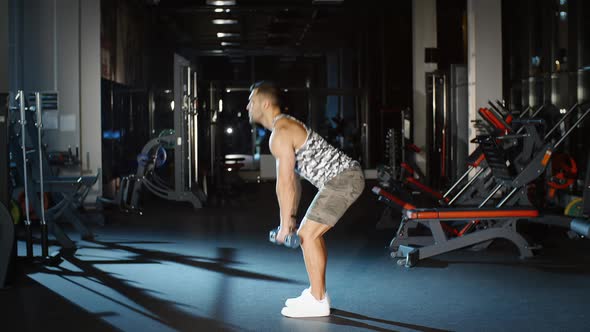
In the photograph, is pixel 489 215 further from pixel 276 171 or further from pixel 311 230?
pixel 311 230

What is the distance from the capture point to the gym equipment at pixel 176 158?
1085 centimetres

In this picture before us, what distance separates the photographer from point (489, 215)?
21.4 feet

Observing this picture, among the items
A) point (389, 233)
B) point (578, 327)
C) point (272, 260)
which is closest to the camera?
point (578, 327)

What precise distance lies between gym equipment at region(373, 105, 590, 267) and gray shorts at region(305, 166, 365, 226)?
1973 millimetres

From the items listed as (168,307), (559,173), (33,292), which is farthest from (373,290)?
(559,173)

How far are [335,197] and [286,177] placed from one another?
34 cm

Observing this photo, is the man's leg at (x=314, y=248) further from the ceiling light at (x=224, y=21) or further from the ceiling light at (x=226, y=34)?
the ceiling light at (x=226, y=34)

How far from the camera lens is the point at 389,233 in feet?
27.9

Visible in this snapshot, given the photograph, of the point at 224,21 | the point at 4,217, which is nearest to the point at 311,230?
the point at 4,217

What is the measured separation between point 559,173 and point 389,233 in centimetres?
260

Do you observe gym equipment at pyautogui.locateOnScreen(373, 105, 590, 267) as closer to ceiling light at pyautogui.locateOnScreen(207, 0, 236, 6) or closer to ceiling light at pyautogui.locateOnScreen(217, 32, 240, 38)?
ceiling light at pyautogui.locateOnScreen(207, 0, 236, 6)

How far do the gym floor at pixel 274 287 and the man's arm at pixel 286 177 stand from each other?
634 millimetres

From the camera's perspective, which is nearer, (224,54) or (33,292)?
(33,292)

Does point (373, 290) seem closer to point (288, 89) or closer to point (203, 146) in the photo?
point (203, 146)
